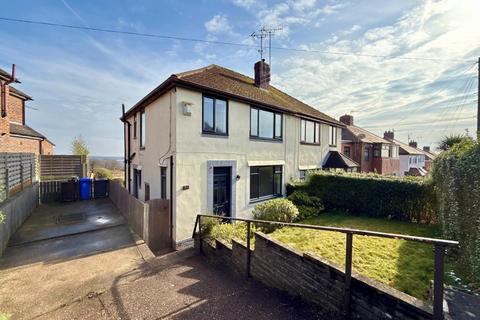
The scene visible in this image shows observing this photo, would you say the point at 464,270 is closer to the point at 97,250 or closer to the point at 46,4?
the point at 97,250

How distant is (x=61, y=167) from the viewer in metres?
17.6

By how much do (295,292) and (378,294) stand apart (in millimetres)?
1420

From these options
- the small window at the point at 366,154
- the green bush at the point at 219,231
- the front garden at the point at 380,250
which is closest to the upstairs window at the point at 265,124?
the green bush at the point at 219,231

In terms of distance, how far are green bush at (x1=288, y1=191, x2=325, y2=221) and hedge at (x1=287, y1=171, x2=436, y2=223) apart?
0.73m

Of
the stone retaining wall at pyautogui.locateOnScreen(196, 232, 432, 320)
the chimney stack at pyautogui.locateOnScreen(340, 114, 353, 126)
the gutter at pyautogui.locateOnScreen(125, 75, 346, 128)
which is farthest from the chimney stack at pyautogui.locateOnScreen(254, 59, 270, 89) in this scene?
the chimney stack at pyautogui.locateOnScreen(340, 114, 353, 126)

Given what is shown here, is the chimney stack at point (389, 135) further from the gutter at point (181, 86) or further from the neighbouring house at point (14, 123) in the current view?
the neighbouring house at point (14, 123)

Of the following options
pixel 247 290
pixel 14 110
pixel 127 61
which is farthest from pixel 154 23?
pixel 14 110

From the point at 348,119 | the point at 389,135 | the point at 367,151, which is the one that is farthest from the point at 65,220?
the point at 389,135

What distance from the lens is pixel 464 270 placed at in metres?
4.12

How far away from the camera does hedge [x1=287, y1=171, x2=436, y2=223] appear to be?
8781mm

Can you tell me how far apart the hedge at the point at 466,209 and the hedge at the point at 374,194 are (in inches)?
151

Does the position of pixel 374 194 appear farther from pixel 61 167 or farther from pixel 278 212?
pixel 61 167

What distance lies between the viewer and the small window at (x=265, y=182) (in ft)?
35.3

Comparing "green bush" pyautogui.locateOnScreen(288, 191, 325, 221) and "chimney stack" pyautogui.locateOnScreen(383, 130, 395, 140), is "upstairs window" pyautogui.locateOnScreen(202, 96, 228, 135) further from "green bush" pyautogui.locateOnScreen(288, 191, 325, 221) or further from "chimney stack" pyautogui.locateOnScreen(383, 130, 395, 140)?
"chimney stack" pyautogui.locateOnScreen(383, 130, 395, 140)
